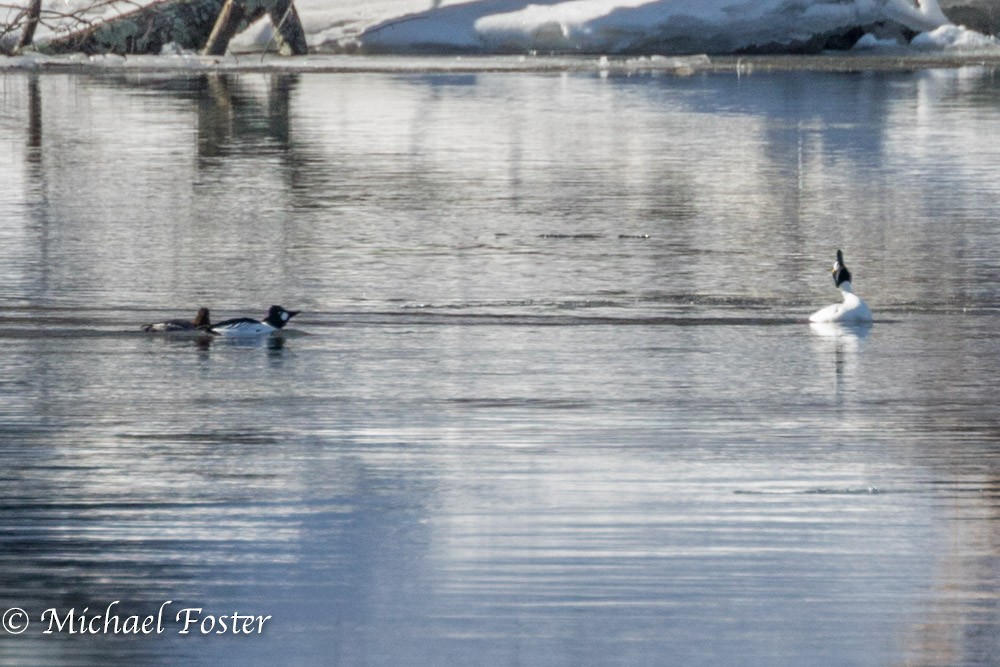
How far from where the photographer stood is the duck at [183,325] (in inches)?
374

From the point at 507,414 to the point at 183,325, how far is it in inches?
91.7

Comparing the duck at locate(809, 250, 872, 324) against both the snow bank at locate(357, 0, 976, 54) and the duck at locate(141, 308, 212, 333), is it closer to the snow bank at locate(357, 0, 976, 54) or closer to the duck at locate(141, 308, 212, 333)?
the duck at locate(141, 308, 212, 333)

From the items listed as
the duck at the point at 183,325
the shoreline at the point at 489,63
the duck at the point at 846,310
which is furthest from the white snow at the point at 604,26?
the duck at the point at 183,325

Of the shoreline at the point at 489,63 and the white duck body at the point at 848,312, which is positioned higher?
the shoreline at the point at 489,63

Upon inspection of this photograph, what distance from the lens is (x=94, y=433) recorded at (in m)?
7.50

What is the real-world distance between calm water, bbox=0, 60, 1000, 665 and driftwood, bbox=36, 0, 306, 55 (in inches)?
598

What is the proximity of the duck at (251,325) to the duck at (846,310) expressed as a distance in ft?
8.36

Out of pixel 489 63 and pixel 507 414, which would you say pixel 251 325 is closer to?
pixel 507 414

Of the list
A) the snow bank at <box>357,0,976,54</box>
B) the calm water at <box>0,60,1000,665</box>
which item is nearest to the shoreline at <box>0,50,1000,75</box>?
the snow bank at <box>357,0,976,54</box>

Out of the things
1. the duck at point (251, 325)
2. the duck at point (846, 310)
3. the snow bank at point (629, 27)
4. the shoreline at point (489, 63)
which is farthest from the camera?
the snow bank at point (629, 27)

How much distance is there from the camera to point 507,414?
780 cm

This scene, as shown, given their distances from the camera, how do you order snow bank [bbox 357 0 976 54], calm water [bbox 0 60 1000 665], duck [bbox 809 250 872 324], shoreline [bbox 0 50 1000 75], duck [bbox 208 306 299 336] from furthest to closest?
snow bank [bbox 357 0 976 54] < shoreline [bbox 0 50 1000 75] < duck [bbox 809 250 872 324] < duck [bbox 208 306 299 336] < calm water [bbox 0 60 1000 665]

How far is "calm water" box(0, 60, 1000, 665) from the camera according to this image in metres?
5.47

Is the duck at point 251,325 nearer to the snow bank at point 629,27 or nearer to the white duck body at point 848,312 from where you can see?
the white duck body at point 848,312
